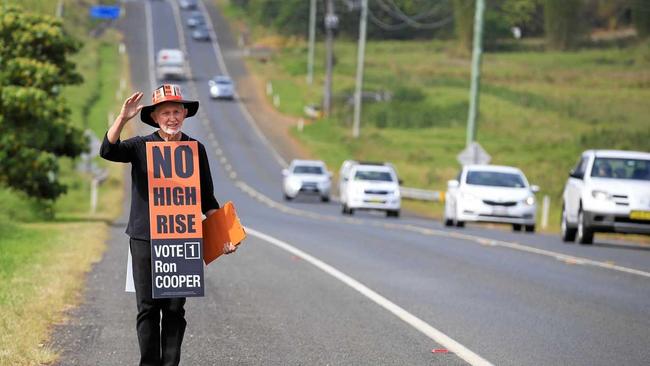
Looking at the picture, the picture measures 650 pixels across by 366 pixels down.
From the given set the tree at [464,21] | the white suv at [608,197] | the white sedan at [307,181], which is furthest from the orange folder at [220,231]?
the tree at [464,21]

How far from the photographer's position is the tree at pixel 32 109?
30.8 meters

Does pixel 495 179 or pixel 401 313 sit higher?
pixel 401 313

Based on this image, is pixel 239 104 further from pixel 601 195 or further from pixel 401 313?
pixel 401 313

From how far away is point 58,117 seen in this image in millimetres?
32188

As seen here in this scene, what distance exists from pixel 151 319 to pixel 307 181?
40.1m

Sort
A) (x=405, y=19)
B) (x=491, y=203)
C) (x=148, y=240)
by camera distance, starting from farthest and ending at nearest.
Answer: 1. (x=405, y=19)
2. (x=491, y=203)
3. (x=148, y=240)

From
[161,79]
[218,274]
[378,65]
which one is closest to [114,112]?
[161,79]

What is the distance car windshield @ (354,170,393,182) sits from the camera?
137 feet

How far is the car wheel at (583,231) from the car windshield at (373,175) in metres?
15.4

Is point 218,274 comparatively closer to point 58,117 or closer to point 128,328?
point 128,328

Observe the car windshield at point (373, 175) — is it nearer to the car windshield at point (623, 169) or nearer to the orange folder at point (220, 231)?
the car windshield at point (623, 169)

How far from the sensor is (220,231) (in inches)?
344

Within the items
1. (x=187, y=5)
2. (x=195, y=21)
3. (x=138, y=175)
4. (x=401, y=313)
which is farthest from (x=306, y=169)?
(x=187, y=5)

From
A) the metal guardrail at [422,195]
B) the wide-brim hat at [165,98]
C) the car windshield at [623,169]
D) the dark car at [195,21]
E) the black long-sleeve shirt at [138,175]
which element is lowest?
the metal guardrail at [422,195]
